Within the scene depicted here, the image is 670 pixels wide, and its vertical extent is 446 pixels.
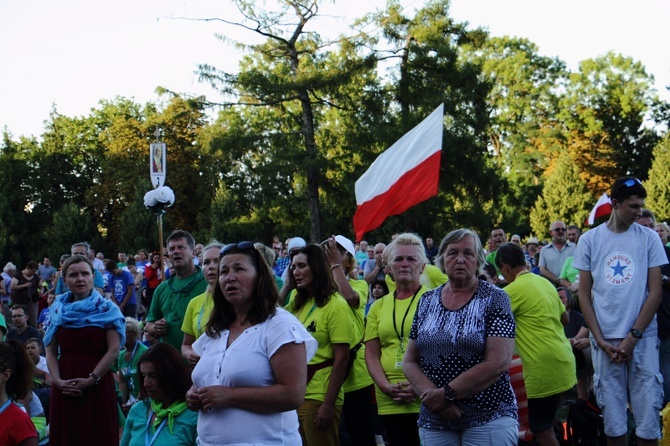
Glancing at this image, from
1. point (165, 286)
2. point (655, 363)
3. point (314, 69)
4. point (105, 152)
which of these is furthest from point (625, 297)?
point (105, 152)

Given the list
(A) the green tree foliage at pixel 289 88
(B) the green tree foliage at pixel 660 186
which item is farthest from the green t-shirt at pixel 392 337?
(B) the green tree foliage at pixel 660 186

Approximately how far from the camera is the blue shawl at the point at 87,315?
6.03 m

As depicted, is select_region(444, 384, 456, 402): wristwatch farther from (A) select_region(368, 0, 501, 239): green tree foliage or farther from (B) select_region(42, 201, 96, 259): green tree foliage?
(B) select_region(42, 201, 96, 259): green tree foliage

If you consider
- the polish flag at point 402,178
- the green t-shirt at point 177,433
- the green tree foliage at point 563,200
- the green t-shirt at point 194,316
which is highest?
the green tree foliage at point 563,200

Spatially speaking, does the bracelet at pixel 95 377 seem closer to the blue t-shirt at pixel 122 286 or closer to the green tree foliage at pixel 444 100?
the blue t-shirt at pixel 122 286

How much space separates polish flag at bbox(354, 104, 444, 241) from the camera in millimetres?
8445

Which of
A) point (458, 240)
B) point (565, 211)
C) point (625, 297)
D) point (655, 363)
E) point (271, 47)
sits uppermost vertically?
point (271, 47)

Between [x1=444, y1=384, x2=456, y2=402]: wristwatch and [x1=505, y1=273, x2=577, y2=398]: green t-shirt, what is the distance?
206 centimetres

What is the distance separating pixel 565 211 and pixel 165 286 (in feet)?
120

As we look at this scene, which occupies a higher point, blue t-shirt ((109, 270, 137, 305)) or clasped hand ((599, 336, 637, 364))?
blue t-shirt ((109, 270, 137, 305))

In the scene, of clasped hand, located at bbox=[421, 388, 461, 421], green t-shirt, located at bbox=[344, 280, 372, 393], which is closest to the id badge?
green t-shirt, located at bbox=[344, 280, 372, 393]

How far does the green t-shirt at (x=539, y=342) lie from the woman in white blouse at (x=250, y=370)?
2.62 m

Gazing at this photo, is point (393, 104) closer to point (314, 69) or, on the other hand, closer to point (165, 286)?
point (314, 69)

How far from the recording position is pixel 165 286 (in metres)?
6.50
